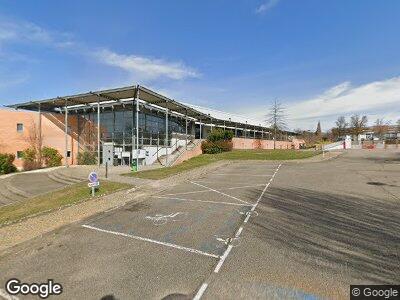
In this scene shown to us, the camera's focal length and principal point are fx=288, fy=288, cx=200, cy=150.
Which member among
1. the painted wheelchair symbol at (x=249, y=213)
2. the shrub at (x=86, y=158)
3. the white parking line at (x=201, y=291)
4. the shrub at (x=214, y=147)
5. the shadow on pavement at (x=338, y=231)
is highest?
the shrub at (x=214, y=147)

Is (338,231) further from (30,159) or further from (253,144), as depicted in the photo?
(253,144)

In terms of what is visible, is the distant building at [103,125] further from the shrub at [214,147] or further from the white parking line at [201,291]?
the white parking line at [201,291]

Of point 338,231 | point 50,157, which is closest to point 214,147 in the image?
point 50,157

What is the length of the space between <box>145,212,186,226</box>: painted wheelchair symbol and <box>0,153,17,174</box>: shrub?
2199cm

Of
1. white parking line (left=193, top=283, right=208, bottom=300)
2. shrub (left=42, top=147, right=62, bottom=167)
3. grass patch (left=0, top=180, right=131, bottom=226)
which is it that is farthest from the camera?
shrub (left=42, top=147, right=62, bottom=167)

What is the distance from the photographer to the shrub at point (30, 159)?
1082 inches

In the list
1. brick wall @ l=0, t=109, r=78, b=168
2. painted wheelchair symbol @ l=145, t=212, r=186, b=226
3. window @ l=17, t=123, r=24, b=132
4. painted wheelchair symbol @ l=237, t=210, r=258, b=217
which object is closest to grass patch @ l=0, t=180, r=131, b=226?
painted wheelchair symbol @ l=145, t=212, r=186, b=226

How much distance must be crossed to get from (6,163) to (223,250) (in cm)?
2588

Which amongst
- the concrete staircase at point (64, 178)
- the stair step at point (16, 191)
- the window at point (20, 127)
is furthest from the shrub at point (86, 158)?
the stair step at point (16, 191)

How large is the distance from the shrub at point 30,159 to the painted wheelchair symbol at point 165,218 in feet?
76.9

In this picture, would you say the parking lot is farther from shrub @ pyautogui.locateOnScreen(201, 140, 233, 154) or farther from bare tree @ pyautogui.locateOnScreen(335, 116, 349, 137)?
bare tree @ pyautogui.locateOnScreen(335, 116, 349, 137)

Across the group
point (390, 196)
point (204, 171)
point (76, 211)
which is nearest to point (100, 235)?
point (76, 211)

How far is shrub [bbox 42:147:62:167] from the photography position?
28.8m

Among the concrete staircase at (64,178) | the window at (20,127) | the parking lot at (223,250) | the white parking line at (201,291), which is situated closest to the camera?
the white parking line at (201,291)
